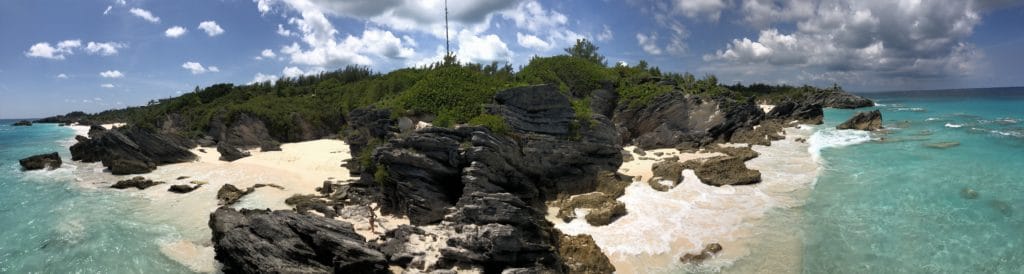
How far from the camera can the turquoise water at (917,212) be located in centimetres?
1512

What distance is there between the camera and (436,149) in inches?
719

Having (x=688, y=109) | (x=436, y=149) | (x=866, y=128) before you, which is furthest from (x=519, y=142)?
(x=866, y=128)

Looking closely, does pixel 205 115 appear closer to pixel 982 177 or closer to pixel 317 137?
pixel 317 137

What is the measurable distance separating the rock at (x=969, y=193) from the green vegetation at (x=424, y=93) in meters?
16.7

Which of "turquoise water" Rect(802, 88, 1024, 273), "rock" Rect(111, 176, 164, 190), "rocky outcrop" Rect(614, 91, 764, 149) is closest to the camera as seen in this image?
"turquoise water" Rect(802, 88, 1024, 273)

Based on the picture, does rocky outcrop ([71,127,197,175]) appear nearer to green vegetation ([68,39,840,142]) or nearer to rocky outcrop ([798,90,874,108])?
green vegetation ([68,39,840,142])

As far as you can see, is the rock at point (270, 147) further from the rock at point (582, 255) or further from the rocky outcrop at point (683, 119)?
the rock at point (582, 255)

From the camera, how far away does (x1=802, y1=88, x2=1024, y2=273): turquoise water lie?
49.6ft

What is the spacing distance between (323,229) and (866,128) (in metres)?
49.5

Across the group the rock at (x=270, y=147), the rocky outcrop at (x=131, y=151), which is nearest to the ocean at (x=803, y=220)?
the rocky outcrop at (x=131, y=151)

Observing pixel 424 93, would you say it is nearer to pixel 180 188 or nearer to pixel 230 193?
pixel 230 193

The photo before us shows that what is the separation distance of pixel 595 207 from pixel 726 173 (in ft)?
28.3

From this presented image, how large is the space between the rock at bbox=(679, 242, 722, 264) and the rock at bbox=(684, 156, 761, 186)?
26.4 feet

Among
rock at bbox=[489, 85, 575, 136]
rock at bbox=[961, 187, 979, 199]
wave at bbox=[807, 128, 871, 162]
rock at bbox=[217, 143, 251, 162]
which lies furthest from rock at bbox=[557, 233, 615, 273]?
rock at bbox=[217, 143, 251, 162]
